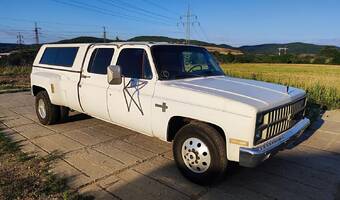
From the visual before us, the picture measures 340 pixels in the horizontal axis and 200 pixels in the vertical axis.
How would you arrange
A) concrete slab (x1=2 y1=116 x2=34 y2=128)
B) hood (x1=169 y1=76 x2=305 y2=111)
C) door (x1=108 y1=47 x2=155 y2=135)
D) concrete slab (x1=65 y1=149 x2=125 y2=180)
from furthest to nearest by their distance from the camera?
concrete slab (x1=2 y1=116 x2=34 y2=128) → door (x1=108 y1=47 x2=155 y2=135) → concrete slab (x1=65 y1=149 x2=125 y2=180) → hood (x1=169 y1=76 x2=305 y2=111)

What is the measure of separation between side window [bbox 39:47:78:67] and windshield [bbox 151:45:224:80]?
7.52 ft

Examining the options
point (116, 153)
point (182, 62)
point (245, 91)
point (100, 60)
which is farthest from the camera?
point (100, 60)

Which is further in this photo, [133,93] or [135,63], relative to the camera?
[135,63]

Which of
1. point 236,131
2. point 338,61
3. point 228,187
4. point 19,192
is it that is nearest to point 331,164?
point 228,187

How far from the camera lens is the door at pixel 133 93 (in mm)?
4691

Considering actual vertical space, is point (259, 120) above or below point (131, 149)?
above

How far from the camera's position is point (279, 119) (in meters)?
3.99

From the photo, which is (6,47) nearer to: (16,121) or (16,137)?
(16,121)

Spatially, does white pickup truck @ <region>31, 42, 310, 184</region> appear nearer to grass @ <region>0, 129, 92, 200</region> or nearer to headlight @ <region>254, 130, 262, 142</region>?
headlight @ <region>254, 130, 262, 142</region>

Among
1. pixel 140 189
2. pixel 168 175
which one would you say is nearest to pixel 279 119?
pixel 168 175

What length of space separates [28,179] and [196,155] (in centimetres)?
233

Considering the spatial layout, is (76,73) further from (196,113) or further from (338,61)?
(338,61)

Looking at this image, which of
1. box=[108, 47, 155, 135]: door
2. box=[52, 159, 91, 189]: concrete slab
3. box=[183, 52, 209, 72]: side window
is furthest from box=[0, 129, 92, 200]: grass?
box=[183, 52, 209, 72]: side window

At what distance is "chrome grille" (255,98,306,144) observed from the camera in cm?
370
